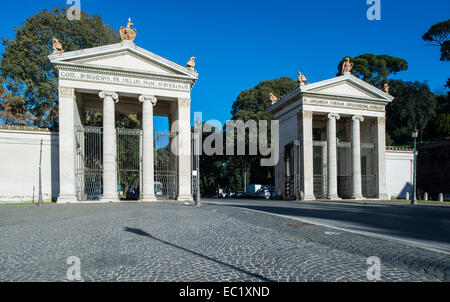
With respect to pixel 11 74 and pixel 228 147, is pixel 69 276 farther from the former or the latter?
pixel 228 147

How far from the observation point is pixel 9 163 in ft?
81.4

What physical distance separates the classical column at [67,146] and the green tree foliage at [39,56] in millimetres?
10630

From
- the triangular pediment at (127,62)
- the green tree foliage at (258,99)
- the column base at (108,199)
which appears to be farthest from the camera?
the green tree foliage at (258,99)

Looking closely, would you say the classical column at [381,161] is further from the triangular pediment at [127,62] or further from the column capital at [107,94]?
the column capital at [107,94]

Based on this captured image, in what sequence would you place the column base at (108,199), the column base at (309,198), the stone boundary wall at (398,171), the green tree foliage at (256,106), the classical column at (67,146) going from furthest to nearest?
the green tree foliage at (256,106)
the stone boundary wall at (398,171)
the column base at (309,198)
the column base at (108,199)
the classical column at (67,146)

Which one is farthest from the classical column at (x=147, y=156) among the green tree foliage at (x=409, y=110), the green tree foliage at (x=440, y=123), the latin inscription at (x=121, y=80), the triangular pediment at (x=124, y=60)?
the green tree foliage at (x=409, y=110)

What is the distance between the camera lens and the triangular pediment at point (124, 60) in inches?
908

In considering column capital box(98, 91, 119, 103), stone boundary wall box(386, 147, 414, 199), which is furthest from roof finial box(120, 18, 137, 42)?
stone boundary wall box(386, 147, 414, 199)

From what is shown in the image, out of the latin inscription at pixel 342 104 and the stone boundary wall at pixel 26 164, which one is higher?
the latin inscription at pixel 342 104

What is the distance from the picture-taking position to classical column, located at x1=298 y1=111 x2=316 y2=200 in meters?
29.3

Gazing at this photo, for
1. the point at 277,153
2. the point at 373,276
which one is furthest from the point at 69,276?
the point at 277,153

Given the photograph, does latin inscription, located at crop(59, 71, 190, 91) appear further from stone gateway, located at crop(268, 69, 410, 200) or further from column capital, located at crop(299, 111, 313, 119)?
stone gateway, located at crop(268, 69, 410, 200)

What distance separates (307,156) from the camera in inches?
1166

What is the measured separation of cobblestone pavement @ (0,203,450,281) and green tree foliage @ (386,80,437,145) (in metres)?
52.1
